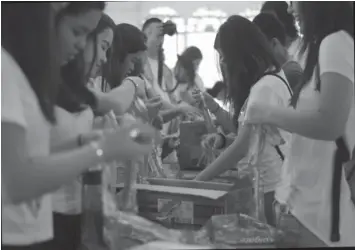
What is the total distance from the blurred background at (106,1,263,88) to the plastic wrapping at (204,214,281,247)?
52cm

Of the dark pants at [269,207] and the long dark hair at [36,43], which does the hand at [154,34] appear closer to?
the long dark hair at [36,43]

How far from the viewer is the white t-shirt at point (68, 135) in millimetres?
1601

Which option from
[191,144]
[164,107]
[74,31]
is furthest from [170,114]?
[74,31]

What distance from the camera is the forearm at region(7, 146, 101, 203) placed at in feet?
4.91

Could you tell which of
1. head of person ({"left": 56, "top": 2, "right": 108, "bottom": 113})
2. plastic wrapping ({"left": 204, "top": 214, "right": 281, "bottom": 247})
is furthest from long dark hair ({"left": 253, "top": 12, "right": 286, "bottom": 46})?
plastic wrapping ({"left": 204, "top": 214, "right": 281, "bottom": 247})

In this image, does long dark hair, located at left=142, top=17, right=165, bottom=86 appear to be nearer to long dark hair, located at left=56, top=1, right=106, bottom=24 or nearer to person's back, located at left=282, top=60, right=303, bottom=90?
long dark hair, located at left=56, top=1, right=106, bottom=24

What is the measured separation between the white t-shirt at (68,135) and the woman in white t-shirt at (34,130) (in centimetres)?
3

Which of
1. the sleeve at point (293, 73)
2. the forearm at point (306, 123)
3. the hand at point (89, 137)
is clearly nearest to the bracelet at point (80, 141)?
the hand at point (89, 137)

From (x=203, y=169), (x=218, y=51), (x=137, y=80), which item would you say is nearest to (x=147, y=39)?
(x=137, y=80)

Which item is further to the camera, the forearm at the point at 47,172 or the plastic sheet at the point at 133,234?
the plastic sheet at the point at 133,234

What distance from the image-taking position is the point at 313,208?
167 centimetres

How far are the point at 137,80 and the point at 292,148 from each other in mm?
650

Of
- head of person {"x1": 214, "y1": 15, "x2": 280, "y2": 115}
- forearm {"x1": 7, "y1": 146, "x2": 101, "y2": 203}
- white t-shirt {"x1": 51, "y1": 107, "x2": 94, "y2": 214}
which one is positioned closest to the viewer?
forearm {"x1": 7, "y1": 146, "x2": 101, "y2": 203}

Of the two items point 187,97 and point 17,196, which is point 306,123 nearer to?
point 187,97
